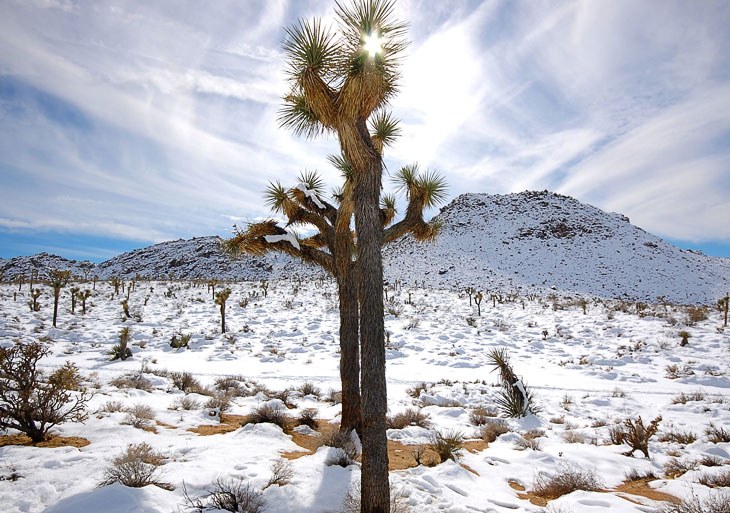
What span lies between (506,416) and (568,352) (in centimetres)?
900

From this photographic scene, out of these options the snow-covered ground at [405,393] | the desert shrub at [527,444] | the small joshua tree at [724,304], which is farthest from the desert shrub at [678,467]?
the small joshua tree at [724,304]

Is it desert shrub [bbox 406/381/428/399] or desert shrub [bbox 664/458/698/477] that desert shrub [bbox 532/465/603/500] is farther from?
desert shrub [bbox 406/381/428/399]

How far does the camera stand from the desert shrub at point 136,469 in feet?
14.2

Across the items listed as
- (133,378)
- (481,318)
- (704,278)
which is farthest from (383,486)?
(704,278)

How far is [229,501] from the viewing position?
4051mm

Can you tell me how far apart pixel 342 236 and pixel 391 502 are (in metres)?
4.52

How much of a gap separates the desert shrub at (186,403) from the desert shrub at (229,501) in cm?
494

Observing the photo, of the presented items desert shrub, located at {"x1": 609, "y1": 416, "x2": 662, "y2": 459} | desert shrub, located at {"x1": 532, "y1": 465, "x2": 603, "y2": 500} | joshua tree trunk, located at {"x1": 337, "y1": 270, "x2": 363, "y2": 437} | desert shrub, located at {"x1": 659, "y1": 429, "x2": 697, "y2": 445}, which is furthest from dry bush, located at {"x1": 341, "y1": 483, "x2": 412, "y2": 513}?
desert shrub, located at {"x1": 659, "y1": 429, "x2": 697, "y2": 445}

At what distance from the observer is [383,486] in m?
4.09

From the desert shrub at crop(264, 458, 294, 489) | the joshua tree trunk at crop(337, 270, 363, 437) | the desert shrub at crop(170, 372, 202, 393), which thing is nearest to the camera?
the desert shrub at crop(264, 458, 294, 489)

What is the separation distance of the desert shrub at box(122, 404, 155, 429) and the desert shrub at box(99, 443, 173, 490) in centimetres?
166

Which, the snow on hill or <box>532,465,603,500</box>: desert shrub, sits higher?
the snow on hill

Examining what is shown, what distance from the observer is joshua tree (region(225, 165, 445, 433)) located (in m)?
6.73

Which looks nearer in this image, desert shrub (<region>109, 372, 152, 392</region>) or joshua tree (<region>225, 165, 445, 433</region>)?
joshua tree (<region>225, 165, 445, 433</region>)
